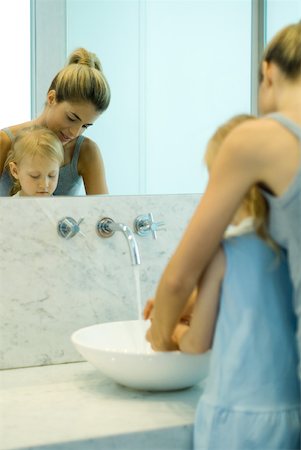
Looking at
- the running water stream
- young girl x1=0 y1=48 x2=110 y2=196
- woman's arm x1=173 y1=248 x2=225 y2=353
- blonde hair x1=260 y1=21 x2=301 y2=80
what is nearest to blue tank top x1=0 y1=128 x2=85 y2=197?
young girl x1=0 y1=48 x2=110 y2=196

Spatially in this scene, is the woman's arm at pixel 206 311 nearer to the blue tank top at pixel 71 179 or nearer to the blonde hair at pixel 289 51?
the blonde hair at pixel 289 51

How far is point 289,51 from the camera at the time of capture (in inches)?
52.8

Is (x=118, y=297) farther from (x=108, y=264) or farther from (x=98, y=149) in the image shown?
(x=98, y=149)

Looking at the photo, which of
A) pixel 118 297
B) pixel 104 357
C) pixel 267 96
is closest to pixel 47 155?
pixel 118 297

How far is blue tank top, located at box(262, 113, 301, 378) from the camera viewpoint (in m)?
1.27

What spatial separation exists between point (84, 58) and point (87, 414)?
3.16 feet

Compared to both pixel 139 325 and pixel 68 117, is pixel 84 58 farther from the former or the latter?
pixel 139 325

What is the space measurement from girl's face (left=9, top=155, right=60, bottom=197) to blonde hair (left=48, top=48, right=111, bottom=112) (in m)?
0.18

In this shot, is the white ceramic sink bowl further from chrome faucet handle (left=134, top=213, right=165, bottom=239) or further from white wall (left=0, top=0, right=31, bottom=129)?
white wall (left=0, top=0, right=31, bottom=129)

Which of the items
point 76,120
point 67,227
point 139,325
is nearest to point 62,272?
point 67,227

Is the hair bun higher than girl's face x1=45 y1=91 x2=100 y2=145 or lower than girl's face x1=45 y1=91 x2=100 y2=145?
higher

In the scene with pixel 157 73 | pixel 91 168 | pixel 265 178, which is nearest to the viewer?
pixel 265 178

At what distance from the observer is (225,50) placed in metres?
2.28

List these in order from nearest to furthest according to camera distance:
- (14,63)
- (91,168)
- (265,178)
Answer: (265,178), (14,63), (91,168)
